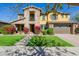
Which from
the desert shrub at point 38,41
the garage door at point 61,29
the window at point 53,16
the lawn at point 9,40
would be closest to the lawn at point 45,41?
the desert shrub at point 38,41

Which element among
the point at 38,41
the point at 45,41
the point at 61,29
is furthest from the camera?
the point at 61,29

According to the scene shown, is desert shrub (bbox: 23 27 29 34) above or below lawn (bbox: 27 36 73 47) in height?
above

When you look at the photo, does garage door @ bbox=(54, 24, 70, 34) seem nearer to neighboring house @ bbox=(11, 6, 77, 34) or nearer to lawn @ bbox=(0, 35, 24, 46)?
neighboring house @ bbox=(11, 6, 77, 34)

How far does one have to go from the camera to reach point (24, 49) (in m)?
13.4

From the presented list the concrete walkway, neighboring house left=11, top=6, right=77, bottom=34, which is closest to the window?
neighboring house left=11, top=6, right=77, bottom=34

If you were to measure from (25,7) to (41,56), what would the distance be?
8.62 feet

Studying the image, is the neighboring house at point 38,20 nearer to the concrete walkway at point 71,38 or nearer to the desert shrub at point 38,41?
the concrete walkway at point 71,38

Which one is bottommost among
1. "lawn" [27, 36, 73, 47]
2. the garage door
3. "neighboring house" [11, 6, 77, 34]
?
"lawn" [27, 36, 73, 47]

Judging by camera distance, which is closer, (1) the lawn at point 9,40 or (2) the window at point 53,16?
(2) the window at point 53,16

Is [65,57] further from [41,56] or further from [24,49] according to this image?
[24,49]

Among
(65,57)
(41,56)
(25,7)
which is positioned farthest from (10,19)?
(65,57)

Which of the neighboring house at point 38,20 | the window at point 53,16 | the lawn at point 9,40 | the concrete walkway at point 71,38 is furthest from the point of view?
the concrete walkway at point 71,38

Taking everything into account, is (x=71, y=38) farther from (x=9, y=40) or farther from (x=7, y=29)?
(x=7, y=29)

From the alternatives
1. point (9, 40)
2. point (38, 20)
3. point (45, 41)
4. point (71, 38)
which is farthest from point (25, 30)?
point (71, 38)
